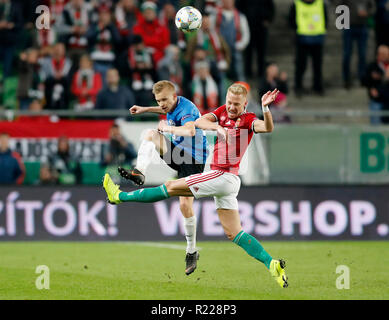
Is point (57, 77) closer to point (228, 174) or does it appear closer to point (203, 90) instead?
point (203, 90)

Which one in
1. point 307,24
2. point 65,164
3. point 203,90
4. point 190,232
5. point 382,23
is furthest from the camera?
point 382,23

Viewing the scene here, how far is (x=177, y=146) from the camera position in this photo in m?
10.5

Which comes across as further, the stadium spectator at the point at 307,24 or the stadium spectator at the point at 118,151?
A: the stadium spectator at the point at 307,24

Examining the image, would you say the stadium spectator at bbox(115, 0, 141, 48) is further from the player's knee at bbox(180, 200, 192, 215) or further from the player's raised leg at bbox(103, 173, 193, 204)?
the player's raised leg at bbox(103, 173, 193, 204)

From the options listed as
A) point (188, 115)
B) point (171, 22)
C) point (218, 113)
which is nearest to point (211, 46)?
point (171, 22)

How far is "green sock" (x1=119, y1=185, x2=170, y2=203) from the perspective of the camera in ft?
31.9

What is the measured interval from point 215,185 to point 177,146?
117 centimetres

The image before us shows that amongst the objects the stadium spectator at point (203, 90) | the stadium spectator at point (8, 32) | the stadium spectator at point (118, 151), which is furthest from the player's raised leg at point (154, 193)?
the stadium spectator at point (8, 32)

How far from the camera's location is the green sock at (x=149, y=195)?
972cm

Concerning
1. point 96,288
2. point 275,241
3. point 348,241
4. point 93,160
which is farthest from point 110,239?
point 96,288

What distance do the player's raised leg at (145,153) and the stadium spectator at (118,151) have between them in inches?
201

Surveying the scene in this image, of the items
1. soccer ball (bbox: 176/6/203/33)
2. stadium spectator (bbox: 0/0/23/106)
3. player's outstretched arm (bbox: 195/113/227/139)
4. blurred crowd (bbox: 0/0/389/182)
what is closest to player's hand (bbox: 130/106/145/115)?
player's outstretched arm (bbox: 195/113/227/139)

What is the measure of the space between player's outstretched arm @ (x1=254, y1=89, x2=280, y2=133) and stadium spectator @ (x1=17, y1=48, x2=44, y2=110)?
29.9ft

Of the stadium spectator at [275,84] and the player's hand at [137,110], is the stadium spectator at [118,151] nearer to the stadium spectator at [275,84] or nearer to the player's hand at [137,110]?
the stadium spectator at [275,84]
